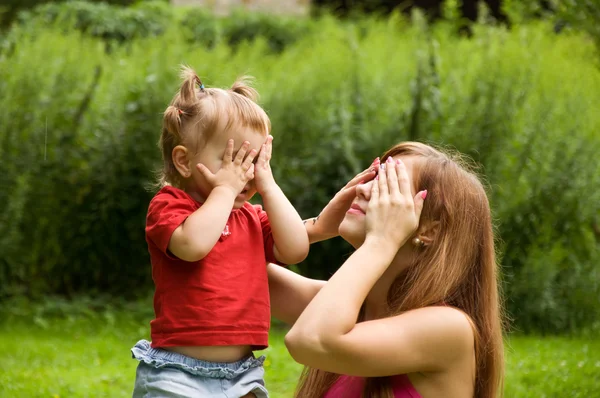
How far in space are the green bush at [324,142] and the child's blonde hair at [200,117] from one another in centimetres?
451

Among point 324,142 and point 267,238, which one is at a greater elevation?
point 267,238

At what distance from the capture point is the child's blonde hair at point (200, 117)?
8.38 feet

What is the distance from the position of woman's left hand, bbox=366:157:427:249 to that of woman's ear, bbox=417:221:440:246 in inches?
3.0

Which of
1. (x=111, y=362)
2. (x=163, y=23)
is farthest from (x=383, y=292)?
(x=163, y=23)

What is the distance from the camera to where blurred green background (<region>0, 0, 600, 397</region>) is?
7254mm

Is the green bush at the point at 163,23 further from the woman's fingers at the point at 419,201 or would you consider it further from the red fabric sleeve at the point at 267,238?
the woman's fingers at the point at 419,201

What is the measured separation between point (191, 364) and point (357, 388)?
0.49 m

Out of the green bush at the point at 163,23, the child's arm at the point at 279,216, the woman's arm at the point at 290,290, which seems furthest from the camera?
the green bush at the point at 163,23

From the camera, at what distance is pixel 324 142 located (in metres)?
7.68

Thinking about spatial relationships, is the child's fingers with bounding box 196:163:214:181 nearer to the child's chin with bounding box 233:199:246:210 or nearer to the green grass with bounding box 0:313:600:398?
the child's chin with bounding box 233:199:246:210

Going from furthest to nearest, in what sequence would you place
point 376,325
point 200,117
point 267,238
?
point 267,238
point 200,117
point 376,325

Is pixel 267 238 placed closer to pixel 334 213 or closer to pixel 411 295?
pixel 334 213

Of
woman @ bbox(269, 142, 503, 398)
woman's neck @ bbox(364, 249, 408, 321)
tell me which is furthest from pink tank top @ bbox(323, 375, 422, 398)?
woman's neck @ bbox(364, 249, 408, 321)

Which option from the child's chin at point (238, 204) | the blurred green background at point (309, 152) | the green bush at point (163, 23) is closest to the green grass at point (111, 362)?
the blurred green background at point (309, 152)
